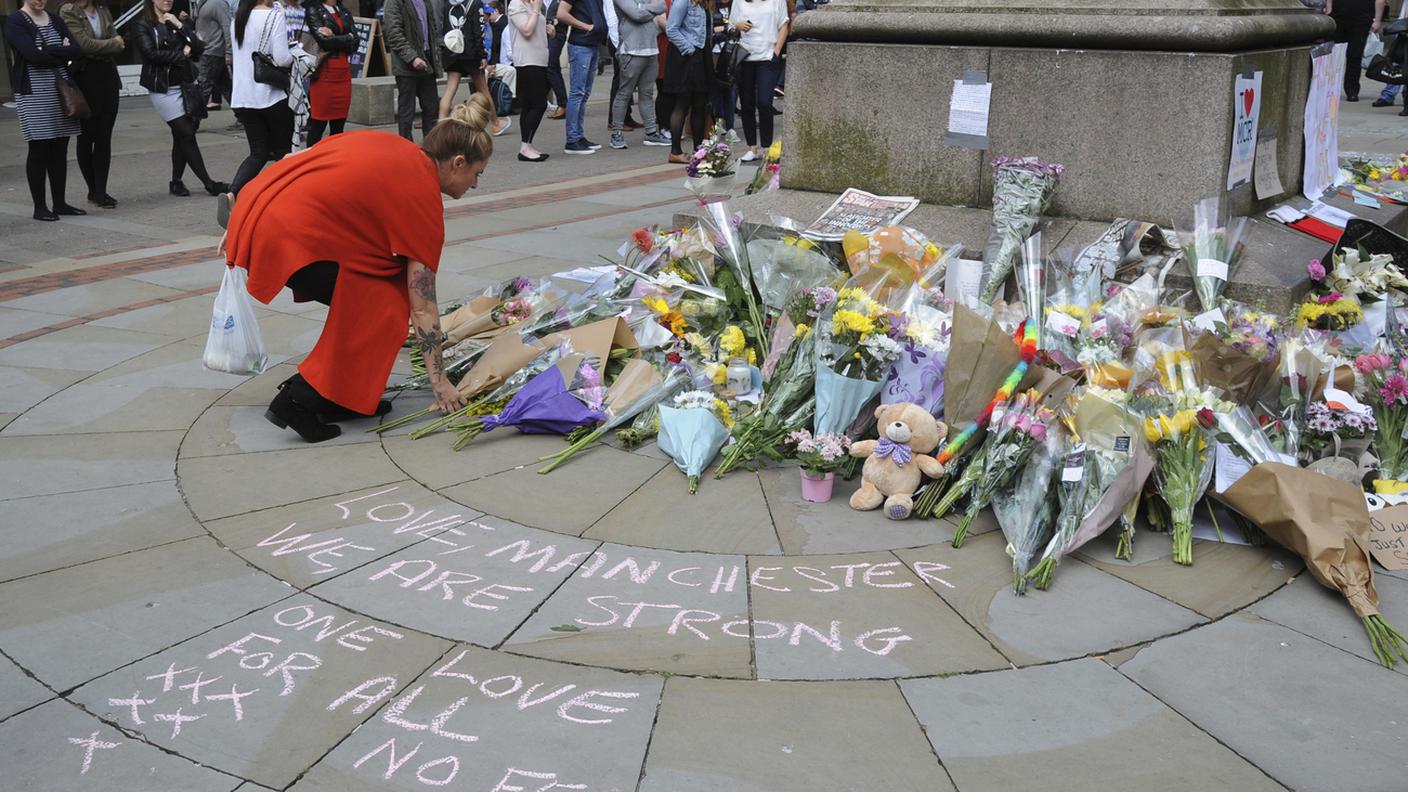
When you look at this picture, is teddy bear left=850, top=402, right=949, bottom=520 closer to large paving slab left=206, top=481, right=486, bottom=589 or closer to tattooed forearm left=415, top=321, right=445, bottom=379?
large paving slab left=206, top=481, right=486, bottom=589

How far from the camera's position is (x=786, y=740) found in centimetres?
292

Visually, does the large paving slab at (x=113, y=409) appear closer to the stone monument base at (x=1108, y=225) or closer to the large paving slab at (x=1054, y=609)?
the stone monument base at (x=1108, y=225)

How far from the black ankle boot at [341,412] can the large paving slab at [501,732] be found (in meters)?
1.99

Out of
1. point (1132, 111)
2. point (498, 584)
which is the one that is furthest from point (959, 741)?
point (1132, 111)

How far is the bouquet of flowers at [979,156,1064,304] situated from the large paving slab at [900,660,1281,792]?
2.30 m

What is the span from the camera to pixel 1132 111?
5.27 m

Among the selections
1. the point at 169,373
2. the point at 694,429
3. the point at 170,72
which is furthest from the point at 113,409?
the point at 170,72

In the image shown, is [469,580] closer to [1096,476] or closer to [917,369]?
[917,369]

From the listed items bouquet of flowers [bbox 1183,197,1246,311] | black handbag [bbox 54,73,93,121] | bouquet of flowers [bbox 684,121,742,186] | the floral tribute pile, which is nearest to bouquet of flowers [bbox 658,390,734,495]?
the floral tribute pile

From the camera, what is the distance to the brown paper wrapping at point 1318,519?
3576mm

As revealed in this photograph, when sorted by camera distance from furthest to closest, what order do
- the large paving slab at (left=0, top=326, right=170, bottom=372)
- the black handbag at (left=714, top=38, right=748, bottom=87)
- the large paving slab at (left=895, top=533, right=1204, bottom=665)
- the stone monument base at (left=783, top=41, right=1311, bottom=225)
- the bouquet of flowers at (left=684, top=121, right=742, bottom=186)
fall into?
the black handbag at (left=714, top=38, right=748, bottom=87) → the bouquet of flowers at (left=684, top=121, right=742, bottom=186) → the large paving slab at (left=0, top=326, right=170, bottom=372) → the stone monument base at (left=783, top=41, right=1311, bottom=225) → the large paving slab at (left=895, top=533, right=1204, bottom=665)

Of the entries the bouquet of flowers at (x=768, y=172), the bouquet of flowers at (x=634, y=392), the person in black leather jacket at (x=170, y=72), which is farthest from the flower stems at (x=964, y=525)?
the person in black leather jacket at (x=170, y=72)

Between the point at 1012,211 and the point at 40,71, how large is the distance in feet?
23.5

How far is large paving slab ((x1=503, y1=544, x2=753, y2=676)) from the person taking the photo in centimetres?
327
